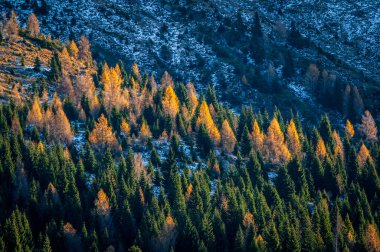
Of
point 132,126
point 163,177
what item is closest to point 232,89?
point 132,126

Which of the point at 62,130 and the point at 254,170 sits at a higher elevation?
the point at 254,170

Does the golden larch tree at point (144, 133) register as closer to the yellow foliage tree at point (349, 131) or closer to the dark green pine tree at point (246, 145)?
the dark green pine tree at point (246, 145)

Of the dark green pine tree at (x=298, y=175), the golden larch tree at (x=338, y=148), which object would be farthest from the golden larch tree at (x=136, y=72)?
the dark green pine tree at (x=298, y=175)

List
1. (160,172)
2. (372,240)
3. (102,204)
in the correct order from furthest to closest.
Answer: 1. (160,172)
2. (102,204)
3. (372,240)

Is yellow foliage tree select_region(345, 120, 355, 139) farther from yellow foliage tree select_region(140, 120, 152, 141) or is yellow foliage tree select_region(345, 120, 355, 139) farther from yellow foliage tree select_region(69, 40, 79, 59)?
yellow foliage tree select_region(69, 40, 79, 59)

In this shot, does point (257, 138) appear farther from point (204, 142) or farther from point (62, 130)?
point (62, 130)

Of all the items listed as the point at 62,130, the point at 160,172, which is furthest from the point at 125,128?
the point at 160,172
